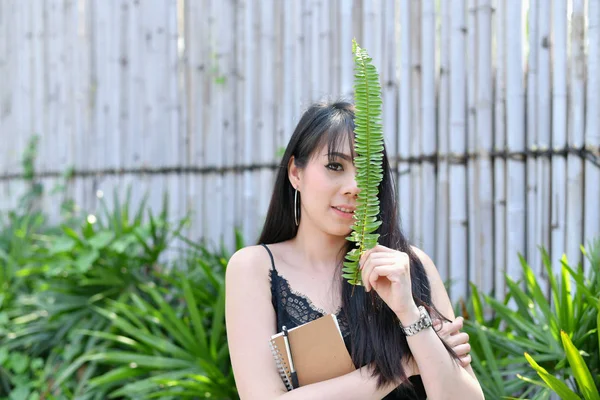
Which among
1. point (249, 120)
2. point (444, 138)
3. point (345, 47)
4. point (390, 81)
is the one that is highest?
point (345, 47)

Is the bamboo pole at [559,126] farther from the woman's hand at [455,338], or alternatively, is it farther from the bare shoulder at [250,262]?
the bare shoulder at [250,262]

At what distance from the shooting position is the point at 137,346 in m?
3.78

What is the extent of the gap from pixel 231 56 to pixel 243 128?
457 millimetres

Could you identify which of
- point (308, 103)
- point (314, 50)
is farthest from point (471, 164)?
point (314, 50)

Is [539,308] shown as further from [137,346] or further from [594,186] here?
[137,346]

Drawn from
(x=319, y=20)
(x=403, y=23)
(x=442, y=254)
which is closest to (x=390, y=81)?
(x=403, y=23)

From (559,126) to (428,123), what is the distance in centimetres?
67

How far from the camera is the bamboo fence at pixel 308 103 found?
3.32 meters

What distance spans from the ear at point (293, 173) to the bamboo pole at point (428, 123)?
1.42m

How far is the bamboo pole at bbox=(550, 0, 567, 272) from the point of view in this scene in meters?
3.26

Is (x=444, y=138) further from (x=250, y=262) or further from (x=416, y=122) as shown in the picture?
(x=250, y=262)

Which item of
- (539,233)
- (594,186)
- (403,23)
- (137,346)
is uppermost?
(403,23)

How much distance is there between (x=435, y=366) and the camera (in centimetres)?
202

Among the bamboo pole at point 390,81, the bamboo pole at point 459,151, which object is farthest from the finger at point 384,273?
the bamboo pole at point 390,81
